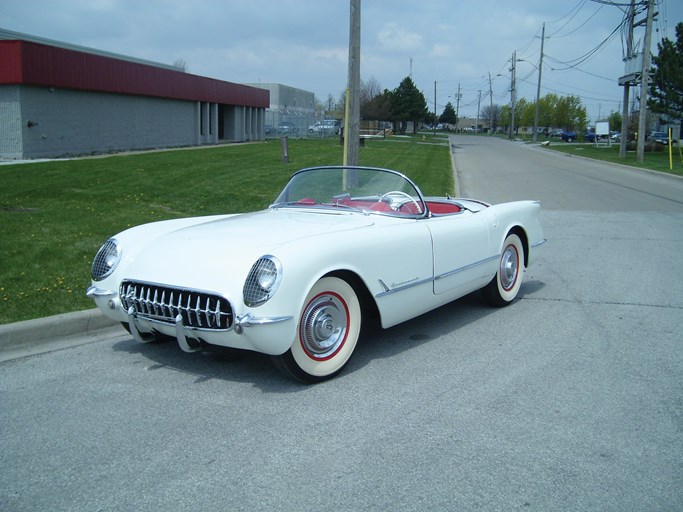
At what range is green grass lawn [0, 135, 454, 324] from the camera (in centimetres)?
607

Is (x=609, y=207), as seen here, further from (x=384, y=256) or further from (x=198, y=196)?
(x=384, y=256)

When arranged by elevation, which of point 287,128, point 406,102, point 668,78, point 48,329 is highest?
point 406,102

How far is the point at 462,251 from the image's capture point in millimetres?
5367

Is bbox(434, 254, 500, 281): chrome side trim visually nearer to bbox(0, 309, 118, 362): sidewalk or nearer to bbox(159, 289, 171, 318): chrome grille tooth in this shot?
bbox(159, 289, 171, 318): chrome grille tooth

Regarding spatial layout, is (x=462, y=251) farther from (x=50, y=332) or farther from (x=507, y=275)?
Result: (x=50, y=332)

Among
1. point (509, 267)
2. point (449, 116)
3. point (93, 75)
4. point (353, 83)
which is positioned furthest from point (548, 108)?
point (509, 267)

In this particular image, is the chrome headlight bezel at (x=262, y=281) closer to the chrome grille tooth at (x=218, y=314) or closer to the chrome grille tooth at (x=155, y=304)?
the chrome grille tooth at (x=218, y=314)

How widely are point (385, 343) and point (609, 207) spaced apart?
427 inches

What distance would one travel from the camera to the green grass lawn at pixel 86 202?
6.07 m

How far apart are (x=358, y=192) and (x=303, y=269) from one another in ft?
5.36

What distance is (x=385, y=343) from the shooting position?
5.11 m

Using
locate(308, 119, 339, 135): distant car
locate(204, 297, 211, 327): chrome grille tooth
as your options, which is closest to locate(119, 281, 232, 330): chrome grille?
locate(204, 297, 211, 327): chrome grille tooth

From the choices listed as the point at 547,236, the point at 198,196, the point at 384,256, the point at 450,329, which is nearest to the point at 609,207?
the point at 547,236

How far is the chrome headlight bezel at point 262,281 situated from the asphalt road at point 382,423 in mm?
652
